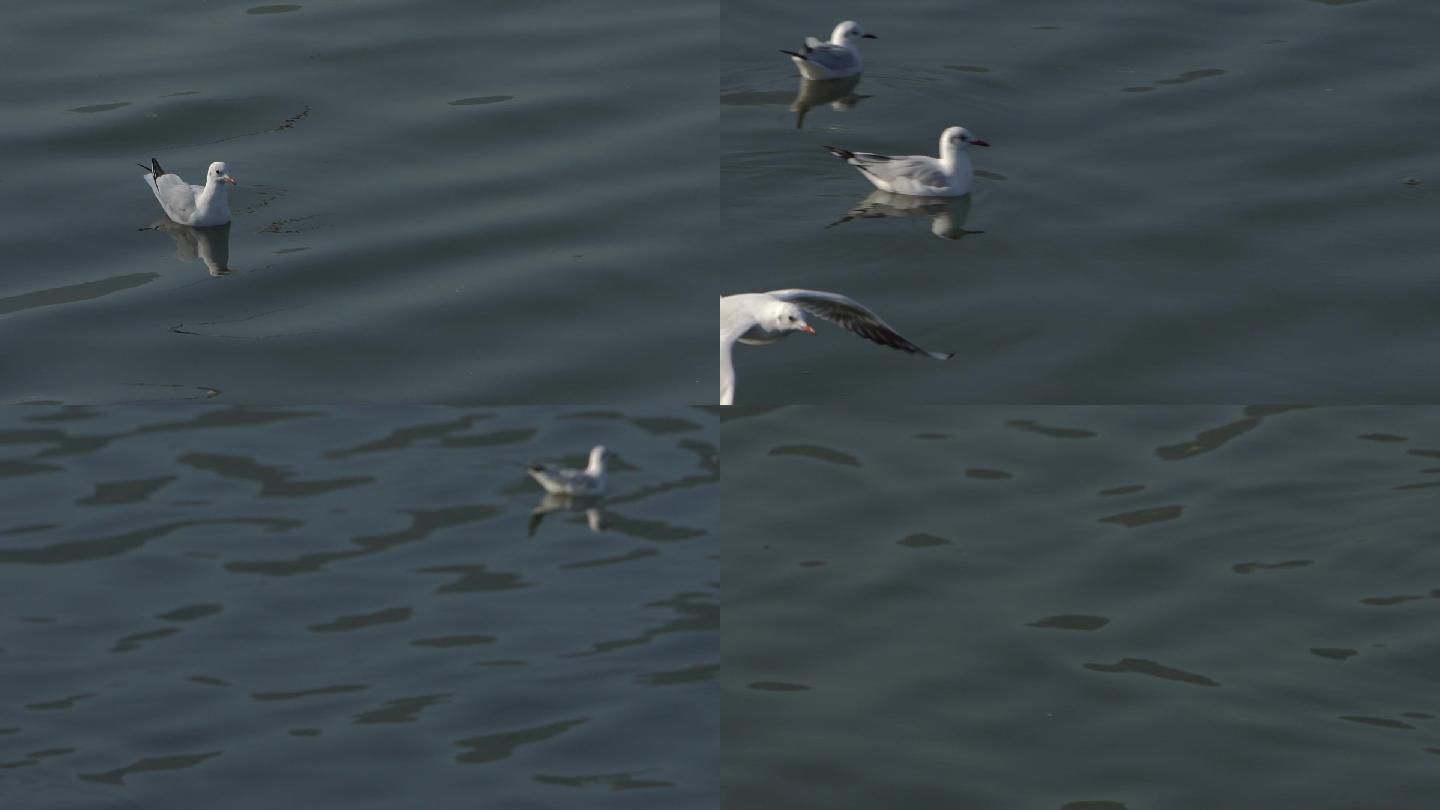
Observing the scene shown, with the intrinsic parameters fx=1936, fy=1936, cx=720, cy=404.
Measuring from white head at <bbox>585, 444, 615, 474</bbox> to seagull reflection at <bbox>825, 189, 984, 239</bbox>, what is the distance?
1567 millimetres

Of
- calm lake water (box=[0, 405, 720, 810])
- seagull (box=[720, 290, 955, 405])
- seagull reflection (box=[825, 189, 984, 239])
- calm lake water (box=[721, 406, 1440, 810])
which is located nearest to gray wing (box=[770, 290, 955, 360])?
seagull (box=[720, 290, 955, 405])

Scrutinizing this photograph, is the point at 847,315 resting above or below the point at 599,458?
above

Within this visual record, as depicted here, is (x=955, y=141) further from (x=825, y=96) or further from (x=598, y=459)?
(x=598, y=459)

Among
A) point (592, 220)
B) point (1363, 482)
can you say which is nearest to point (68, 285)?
point (592, 220)

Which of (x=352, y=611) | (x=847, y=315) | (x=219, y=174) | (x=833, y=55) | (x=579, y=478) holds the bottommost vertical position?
(x=352, y=611)

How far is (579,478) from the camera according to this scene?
909cm

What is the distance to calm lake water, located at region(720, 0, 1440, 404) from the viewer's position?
28.1ft

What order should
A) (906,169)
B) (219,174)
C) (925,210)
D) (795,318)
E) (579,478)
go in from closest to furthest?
(795,318)
(579,478)
(219,174)
(925,210)
(906,169)

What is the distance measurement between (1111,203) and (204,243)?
4447 mm

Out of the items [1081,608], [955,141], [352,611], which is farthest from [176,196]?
[1081,608]

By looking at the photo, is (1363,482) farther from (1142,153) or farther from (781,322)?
(781,322)

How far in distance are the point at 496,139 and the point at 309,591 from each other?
286cm

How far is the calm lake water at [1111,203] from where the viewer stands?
28.1ft

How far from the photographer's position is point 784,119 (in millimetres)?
10547
